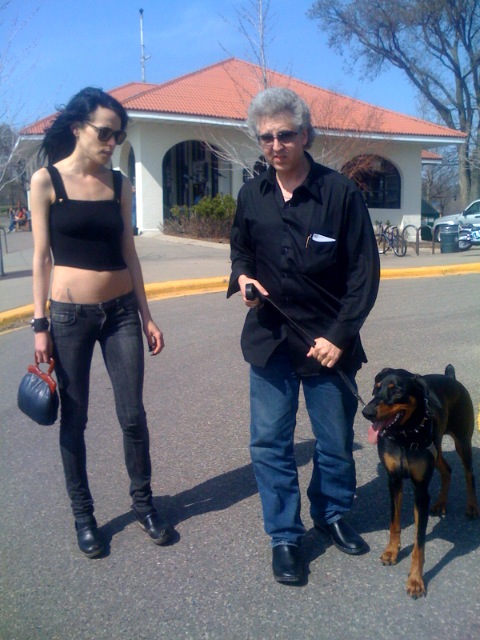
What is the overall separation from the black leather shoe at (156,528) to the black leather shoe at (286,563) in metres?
0.58

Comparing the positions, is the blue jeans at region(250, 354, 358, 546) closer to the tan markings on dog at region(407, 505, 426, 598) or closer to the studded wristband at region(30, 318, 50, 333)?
the tan markings on dog at region(407, 505, 426, 598)

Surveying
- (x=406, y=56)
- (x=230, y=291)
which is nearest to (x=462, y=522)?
(x=230, y=291)

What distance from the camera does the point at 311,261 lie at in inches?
115

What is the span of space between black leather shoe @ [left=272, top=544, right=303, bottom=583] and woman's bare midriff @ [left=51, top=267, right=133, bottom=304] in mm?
1422

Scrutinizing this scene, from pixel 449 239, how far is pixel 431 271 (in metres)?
5.30

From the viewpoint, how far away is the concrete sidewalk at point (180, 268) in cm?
1091

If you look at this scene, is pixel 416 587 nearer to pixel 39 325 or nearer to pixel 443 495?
pixel 443 495

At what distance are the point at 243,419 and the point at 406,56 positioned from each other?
35.4 m

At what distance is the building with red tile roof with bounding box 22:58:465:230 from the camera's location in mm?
21406

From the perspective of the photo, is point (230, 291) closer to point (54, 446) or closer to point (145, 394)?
point (54, 446)

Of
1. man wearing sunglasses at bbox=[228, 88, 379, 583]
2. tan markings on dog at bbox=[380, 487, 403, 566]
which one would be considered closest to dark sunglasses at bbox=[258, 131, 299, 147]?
man wearing sunglasses at bbox=[228, 88, 379, 583]

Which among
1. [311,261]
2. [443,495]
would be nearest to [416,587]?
[443,495]

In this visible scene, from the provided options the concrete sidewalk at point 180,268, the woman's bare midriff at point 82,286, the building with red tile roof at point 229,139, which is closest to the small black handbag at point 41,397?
the woman's bare midriff at point 82,286

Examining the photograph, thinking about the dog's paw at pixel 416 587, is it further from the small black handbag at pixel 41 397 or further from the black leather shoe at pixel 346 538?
the small black handbag at pixel 41 397
